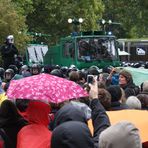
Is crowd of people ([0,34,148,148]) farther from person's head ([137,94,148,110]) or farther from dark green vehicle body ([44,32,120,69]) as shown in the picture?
dark green vehicle body ([44,32,120,69])

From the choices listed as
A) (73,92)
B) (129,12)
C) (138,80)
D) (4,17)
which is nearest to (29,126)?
(73,92)

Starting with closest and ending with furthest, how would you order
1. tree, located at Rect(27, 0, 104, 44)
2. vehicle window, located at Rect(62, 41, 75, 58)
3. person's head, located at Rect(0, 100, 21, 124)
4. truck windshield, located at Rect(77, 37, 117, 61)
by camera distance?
person's head, located at Rect(0, 100, 21, 124) < truck windshield, located at Rect(77, 37, 117, 61) < vehicle window, located at Rect(62, 41, 75, 58) < tree, located at Rect(27, 0, 104, 44)

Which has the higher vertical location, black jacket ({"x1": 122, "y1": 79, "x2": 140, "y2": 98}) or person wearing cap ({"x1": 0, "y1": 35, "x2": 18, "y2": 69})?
black jacket ({"x1": 122, "y1": 79, "x2": 140, "y2": 98})

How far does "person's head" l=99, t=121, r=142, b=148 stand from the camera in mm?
3924

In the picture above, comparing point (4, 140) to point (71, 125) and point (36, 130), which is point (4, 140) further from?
point (71, 125)

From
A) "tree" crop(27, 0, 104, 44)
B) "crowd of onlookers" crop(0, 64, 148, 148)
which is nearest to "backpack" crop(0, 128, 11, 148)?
"crowd of onlookers" crop(0, 64, 148, 148)

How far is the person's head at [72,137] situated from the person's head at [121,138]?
0.86 ft

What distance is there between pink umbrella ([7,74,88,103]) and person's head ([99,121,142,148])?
6.29 feet

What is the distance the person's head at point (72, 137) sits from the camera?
424 cm

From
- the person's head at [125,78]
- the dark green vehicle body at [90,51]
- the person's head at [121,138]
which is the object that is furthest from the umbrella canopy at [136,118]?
the dark green vehicle body at [90,51]

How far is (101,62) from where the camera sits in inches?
966

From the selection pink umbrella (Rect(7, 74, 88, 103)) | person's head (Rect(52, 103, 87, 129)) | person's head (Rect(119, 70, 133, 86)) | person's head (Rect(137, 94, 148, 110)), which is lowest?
person's head (Rect(119, 70, 133, 86))

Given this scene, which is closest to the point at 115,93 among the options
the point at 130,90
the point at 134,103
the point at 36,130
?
the point at 134,103

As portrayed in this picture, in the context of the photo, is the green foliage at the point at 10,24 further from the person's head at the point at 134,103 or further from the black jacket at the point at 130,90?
the person's head at the point at 134,103
